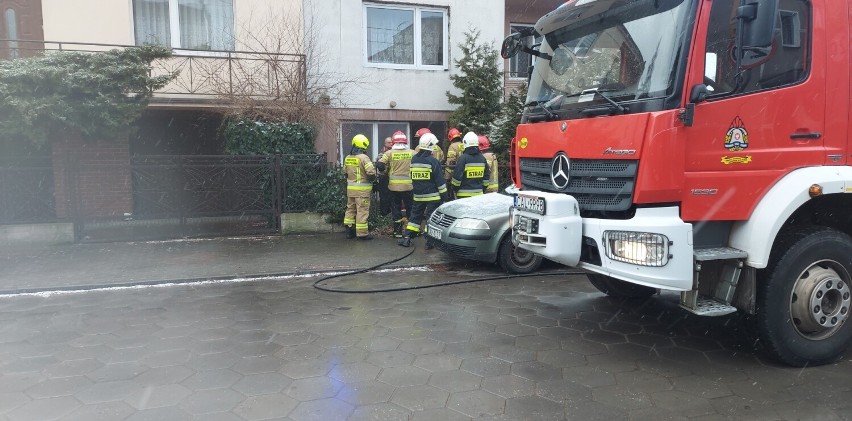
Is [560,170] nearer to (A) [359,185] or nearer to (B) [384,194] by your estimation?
(A) [359,185]

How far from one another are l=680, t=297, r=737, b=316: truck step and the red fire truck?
0.5 inches

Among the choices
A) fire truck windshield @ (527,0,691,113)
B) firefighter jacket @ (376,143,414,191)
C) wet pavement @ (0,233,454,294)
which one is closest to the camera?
fire truck windshield @ (527,0,691,113)

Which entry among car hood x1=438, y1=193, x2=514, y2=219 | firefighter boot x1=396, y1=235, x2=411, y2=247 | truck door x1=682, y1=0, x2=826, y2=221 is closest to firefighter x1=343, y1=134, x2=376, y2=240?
firefighter boot x1=396, y1=235, x2=411, y2=247

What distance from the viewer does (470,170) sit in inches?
347

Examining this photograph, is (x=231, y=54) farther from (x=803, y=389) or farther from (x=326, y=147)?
(x=803, y=389)

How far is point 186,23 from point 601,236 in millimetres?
10632

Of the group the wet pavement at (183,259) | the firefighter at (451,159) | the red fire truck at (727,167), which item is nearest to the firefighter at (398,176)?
the wet pavement at (183,259)

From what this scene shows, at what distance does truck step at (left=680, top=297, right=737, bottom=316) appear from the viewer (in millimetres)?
3906

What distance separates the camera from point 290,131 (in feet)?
34.1

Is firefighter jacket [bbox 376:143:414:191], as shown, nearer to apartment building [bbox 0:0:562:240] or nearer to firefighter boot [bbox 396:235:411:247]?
firefighter boot [bbox 396:235:411:247]

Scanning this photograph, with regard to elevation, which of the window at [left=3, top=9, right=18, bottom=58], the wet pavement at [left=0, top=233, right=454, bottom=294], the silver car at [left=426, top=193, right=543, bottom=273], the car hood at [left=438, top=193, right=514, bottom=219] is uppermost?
the window at [left=3, top=9, right=18, bottom=58]

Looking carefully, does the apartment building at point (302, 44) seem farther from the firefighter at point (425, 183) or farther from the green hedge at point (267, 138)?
the firefighter at point (425, 183)

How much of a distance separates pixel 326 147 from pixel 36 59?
5.31 meters

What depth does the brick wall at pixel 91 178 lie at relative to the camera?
371 inches
